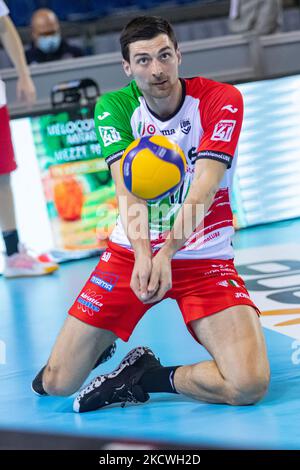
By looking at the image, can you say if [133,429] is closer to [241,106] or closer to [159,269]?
[159,269]

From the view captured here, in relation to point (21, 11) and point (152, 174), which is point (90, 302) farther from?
point (21, 11)

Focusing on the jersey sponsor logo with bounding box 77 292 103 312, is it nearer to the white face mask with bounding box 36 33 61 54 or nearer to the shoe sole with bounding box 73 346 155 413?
the shoe sole with bounding box 73 346 155 413

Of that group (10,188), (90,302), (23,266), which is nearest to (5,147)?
(10,188)

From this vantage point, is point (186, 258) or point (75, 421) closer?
point (75, 421)

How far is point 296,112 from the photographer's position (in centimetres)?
806

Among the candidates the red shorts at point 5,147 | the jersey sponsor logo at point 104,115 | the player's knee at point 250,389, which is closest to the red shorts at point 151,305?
the player's knee at point 250,389

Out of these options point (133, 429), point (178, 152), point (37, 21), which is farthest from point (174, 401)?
point (37, 21)

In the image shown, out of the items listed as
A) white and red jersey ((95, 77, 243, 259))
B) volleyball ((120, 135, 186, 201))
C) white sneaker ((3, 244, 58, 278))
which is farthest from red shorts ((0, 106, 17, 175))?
volleyball ((120, 135, 186, 201))

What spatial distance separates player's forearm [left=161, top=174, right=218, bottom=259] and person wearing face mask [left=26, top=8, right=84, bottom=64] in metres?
6.49

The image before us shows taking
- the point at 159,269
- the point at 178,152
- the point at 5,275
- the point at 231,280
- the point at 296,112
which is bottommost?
the point at 5,275

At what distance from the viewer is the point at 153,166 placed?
11.6 feet

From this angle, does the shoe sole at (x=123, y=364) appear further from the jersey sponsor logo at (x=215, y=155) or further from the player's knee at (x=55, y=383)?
the jersey sponsor logo at (x=215, y=155)

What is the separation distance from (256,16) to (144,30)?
252 inches

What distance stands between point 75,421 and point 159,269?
72 cm
